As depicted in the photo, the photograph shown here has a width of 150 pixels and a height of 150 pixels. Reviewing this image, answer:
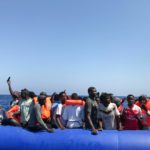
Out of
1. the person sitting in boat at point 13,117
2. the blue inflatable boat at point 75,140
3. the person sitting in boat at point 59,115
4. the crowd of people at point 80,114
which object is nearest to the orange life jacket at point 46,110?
the crowd of people at point 80,114

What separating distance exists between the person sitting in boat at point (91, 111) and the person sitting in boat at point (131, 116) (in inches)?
34.2

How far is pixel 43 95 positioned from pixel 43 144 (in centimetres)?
138

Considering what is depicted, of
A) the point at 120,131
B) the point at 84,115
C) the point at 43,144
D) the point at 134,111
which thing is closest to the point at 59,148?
the point at 43,144

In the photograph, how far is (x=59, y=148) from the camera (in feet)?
27.9

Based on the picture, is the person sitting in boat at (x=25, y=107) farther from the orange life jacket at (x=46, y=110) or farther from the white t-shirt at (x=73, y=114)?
the white t-shirt at (x=73, y=114)

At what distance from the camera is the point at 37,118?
28.0 ft

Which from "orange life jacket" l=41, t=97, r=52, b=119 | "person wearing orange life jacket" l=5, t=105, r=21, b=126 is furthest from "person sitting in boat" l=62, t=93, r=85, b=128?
"person wearing orange life jacket" l=5, t=105, r=21, b=126

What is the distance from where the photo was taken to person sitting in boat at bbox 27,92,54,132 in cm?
853

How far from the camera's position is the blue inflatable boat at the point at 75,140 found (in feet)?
27.7

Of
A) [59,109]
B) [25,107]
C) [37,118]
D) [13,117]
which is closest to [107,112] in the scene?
[59,109]

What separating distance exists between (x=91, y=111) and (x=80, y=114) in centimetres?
48

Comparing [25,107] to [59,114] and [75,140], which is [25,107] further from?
[75,140]

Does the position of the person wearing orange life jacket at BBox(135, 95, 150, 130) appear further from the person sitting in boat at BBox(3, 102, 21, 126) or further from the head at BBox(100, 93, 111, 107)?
the person sitting in boat at BBox(3, 102, 21, 126)

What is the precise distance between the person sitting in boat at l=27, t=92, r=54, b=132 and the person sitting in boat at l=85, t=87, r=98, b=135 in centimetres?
104
